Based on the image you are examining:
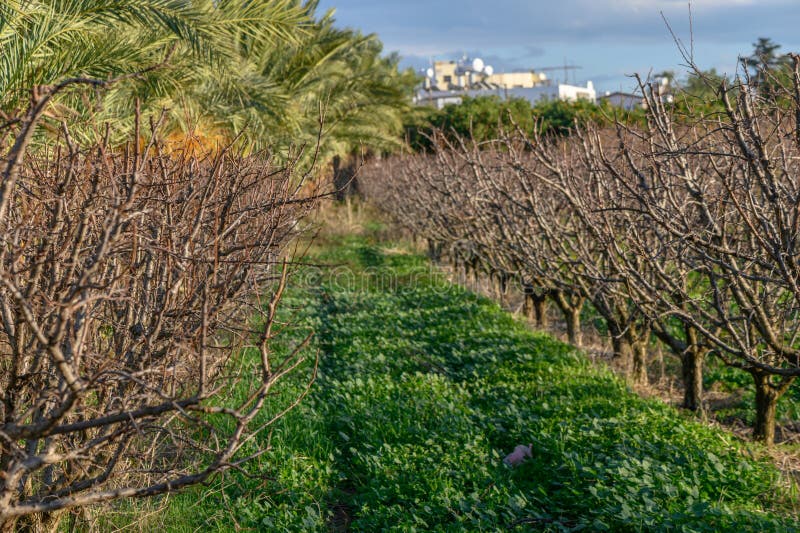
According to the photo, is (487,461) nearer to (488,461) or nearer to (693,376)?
(488,461)

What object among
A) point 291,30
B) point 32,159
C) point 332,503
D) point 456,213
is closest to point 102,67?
point 291,30

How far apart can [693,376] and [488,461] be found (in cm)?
271

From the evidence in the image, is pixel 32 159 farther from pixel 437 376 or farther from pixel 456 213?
pixel 456 213

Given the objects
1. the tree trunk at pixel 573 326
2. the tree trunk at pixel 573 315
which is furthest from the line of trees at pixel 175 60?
the tree trunk at pixel 573 326

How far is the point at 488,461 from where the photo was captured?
214 inches

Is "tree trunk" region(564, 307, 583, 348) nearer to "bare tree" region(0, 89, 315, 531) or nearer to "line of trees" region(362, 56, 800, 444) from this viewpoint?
"line of trees" region(362, 56, 800, 444)

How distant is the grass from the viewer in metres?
4.42

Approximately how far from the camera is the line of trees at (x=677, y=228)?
3.90m

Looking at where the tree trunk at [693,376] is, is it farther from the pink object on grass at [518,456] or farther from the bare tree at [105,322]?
the bare tree at [105,322]

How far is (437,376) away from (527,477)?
2.37m

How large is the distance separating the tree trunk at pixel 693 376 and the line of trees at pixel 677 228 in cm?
1

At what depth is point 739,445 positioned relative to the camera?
5.46 metres

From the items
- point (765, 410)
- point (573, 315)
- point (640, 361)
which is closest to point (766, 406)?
point (765, 410)

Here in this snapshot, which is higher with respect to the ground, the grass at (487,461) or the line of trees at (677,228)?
the line of trees at (677,228)
